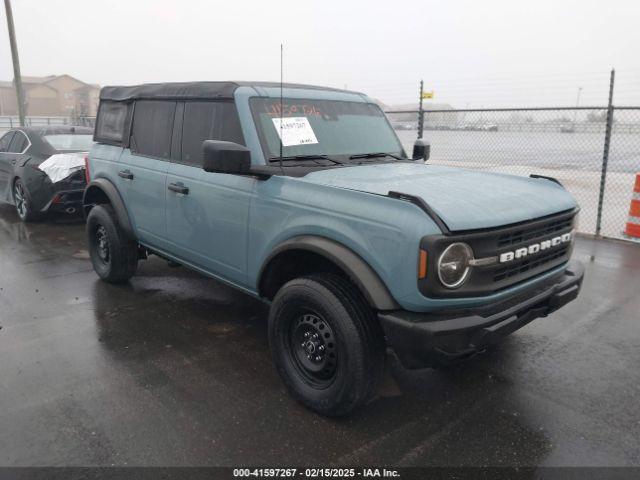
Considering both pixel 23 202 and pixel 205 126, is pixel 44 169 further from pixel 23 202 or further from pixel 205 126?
pixel 205 126

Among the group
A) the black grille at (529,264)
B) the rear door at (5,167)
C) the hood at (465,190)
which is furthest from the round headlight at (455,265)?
the rear door at (5,167)

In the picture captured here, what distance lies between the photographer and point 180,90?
4.18 metres

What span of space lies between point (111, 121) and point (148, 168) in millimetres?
1104

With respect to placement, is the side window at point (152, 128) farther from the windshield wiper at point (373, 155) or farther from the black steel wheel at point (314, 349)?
the black steel wheel at point (314, 349)

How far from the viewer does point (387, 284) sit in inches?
101

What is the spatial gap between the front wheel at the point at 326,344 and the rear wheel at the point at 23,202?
6702mm

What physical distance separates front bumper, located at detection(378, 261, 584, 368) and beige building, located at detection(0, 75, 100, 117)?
229 ft

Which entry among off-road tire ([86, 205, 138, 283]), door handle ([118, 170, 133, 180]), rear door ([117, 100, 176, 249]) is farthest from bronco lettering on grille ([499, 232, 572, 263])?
off-road tire ([86, 205, 138, 283])

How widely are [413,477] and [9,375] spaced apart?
2791 millimetres

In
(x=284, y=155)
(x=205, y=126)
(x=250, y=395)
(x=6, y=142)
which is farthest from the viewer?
(x=6, y=142)

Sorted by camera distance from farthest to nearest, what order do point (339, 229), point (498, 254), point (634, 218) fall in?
Answer: 1. point (634, 218)
2. point (339, 229)
3. point (498, 254)

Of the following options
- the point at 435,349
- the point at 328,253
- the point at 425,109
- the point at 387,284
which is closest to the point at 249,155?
the point at 328,253

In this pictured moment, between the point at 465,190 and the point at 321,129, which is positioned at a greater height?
the point at 321,129

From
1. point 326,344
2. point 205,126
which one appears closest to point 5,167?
point 205,126
